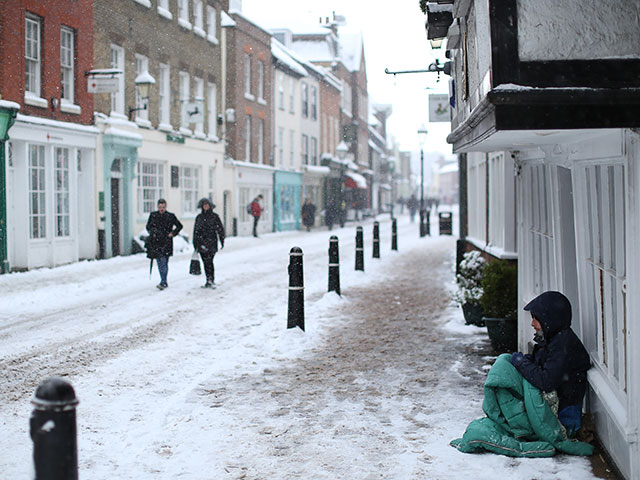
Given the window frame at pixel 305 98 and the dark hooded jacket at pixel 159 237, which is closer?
the dark hooded jacket at pixel 159 237

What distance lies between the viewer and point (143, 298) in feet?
43.7

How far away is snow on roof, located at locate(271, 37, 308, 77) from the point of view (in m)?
40.0

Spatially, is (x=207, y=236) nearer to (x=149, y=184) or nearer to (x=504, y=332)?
(x=504, y=332)

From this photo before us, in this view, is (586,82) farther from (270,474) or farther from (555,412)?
(270,474)

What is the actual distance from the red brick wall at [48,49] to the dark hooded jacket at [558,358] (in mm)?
15015

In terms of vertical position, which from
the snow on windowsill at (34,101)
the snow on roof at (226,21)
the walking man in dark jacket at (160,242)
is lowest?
the walking man in dark jacket at (160,242)

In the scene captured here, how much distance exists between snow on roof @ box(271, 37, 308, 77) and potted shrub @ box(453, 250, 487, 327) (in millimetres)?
30586

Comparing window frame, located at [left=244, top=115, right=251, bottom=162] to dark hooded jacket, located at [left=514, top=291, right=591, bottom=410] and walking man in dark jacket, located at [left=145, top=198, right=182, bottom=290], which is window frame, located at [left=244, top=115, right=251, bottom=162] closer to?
walking man in dark jacket, located at [left=145, top=198, right=182, bottom=290]

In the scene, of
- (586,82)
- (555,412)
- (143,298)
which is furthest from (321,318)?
(586,82)

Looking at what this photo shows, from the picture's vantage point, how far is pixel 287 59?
42.0 m

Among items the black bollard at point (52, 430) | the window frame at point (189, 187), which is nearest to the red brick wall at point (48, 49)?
the window frame at point (189, 187)

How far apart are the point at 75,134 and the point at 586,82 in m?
18.0

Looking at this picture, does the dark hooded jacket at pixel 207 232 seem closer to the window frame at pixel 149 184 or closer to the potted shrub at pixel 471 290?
the potted shrub at pixel 471 290

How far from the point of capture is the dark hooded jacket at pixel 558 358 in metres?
5.25
